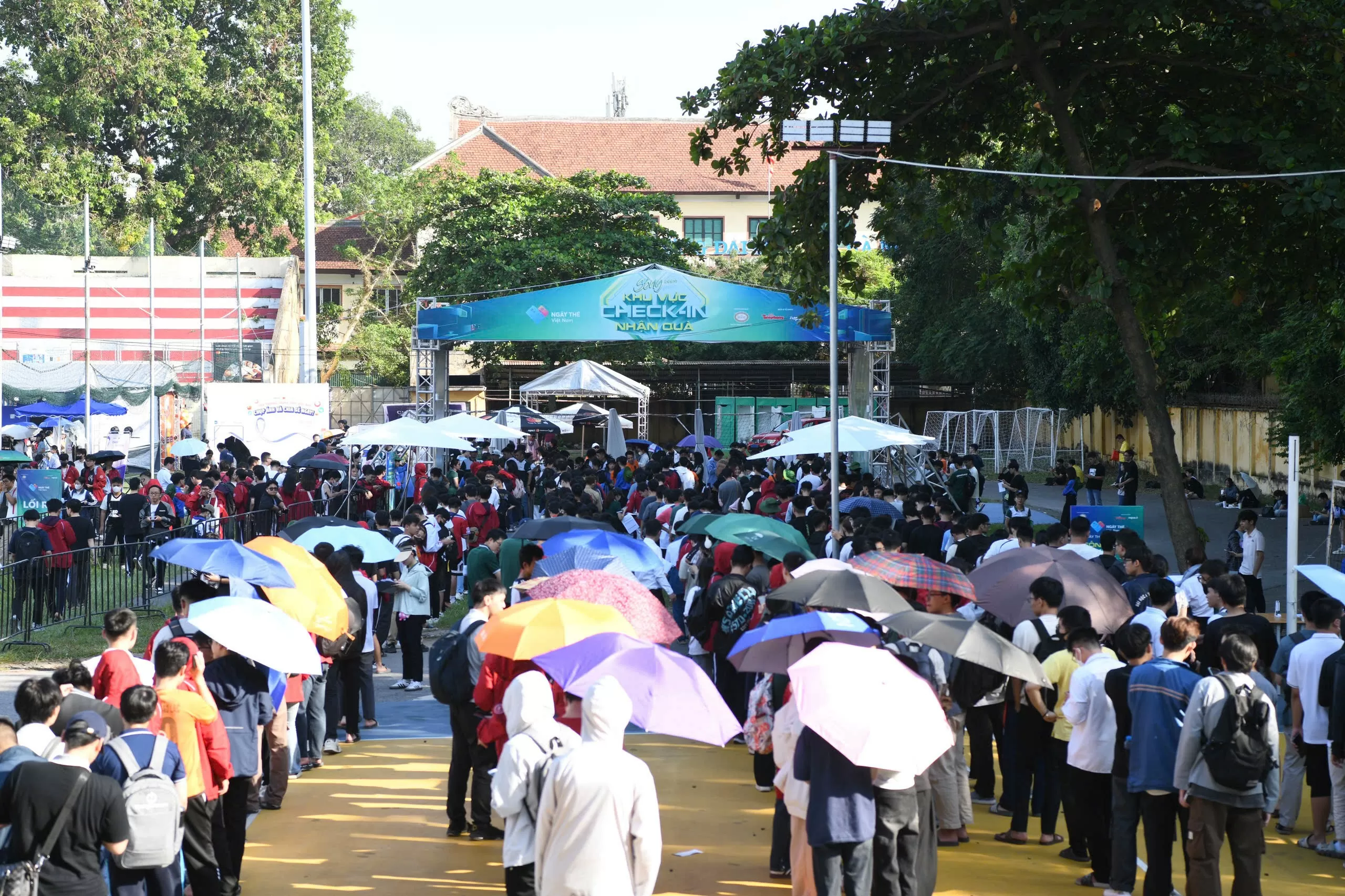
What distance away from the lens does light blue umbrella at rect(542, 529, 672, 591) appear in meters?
10.2

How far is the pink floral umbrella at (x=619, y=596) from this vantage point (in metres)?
7.67

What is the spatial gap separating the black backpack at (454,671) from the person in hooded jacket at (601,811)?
9.46 ft


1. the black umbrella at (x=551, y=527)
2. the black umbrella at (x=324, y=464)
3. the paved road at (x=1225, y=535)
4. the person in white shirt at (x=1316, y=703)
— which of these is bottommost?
the paved road at (x=1225, y=535)

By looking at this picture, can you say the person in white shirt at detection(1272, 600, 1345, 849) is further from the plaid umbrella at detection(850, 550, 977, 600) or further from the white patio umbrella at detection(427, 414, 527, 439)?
the white patio umbrella at detection(427, 414, 527, 439)

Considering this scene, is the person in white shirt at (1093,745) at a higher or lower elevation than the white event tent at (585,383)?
lower

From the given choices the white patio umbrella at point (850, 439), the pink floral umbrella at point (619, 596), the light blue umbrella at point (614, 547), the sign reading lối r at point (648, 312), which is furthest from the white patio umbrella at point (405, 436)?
the pink floral umbrella at point (619, 596)

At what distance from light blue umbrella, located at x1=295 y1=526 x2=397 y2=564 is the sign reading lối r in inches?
524

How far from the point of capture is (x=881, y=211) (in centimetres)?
1630

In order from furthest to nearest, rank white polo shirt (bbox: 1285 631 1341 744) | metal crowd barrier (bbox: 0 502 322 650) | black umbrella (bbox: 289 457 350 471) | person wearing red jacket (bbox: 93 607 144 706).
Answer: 1. black umbrella (bbox: 289 457 350 471)
2. metal crowd barrier (bbox: 0 502 322 650)
3. white polo shirt (bbox: 1285 631 1341 744)
4. person wearing red jacket (bbox: 93 607 144 706)

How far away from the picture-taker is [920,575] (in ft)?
27.3

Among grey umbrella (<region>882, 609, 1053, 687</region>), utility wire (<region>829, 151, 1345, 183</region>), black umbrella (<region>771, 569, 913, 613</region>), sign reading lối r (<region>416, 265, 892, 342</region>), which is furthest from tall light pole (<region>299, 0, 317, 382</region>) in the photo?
grey umbrella (<region>882, 609, 1053, 687</region>)

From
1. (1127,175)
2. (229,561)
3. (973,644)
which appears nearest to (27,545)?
(229,561)

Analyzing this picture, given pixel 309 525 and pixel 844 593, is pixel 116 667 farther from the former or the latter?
pixel 309 525

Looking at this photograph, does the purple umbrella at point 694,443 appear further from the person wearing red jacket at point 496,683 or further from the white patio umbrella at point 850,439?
the person wearing red jacket at point 496,683
